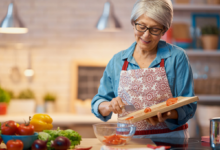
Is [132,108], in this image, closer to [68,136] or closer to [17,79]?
[68,136]

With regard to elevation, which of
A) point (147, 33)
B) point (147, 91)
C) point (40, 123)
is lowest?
point (40, 123)

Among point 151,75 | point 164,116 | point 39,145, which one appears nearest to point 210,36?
point 151,75

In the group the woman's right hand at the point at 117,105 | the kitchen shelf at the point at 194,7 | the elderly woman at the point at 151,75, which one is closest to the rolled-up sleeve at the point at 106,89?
the elderly woman at the point at 151,75

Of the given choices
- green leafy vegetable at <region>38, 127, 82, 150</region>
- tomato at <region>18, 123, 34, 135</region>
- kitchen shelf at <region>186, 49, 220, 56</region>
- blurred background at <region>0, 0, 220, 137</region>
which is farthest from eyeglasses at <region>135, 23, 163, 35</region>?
blurred background at <region>0, 0, 220, 137</region>

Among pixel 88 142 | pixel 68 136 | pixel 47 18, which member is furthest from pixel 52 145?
pixel 47 18

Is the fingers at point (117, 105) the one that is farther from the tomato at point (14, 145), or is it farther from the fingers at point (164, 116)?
the tomato at point (14, 145)

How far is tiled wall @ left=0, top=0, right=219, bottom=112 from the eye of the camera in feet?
13.1

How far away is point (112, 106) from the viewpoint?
157 cm

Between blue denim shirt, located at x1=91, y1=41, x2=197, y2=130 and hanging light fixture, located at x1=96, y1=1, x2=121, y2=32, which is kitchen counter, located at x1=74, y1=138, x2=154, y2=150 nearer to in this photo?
blue denim shirt, located at x1=91, y1=41, x2=197, y2=130

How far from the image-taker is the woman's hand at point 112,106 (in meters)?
1.54

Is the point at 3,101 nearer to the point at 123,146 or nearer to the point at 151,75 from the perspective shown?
the point at 151,75

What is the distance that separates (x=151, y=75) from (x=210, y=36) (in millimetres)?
1989

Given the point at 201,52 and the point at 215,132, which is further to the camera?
the point at 201,52

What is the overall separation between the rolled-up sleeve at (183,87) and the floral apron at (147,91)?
0.06 meters
